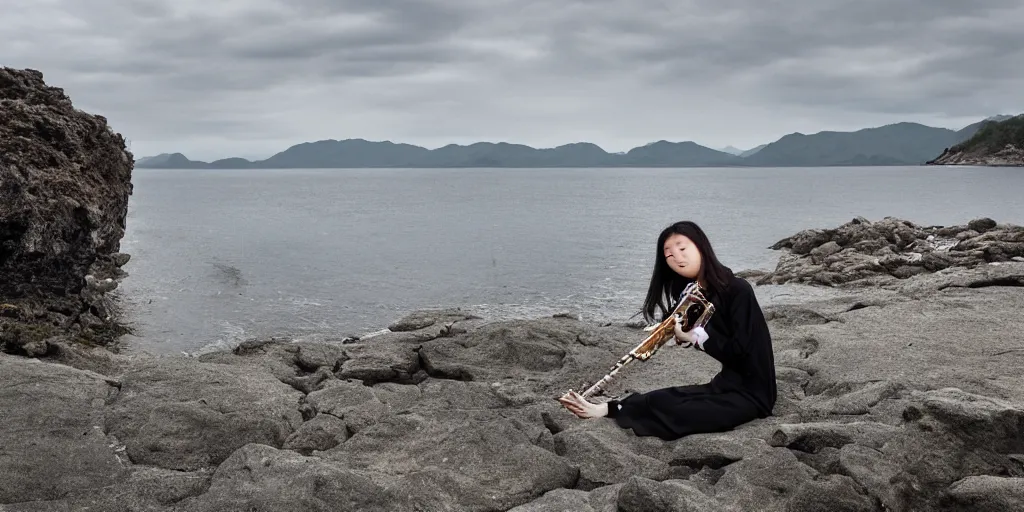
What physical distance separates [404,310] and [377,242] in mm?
21598

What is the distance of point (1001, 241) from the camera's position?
25703 mm

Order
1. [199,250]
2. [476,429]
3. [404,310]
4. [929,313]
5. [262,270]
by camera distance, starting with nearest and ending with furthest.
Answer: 1. [476,429]
2. [929,313]
3. [404,310]
4. [262,270]
5. [199,250]

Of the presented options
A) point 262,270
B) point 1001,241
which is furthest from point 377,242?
point 1001,241

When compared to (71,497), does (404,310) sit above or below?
below

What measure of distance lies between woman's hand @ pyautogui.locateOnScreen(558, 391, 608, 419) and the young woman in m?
0.23

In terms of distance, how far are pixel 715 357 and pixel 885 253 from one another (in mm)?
22143

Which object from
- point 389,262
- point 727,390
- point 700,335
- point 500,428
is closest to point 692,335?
point 700,335

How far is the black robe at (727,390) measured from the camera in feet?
23.7

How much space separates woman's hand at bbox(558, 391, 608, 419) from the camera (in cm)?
771

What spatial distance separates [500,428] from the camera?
23.6 ft

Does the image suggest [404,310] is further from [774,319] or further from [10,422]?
[10,422]

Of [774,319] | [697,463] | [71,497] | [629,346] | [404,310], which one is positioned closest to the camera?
[71,497]

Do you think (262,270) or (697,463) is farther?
(262,270)

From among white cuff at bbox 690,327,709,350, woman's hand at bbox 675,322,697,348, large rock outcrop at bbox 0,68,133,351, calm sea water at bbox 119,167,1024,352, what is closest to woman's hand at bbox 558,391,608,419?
woman's hand at bbox 675,322,697,348
